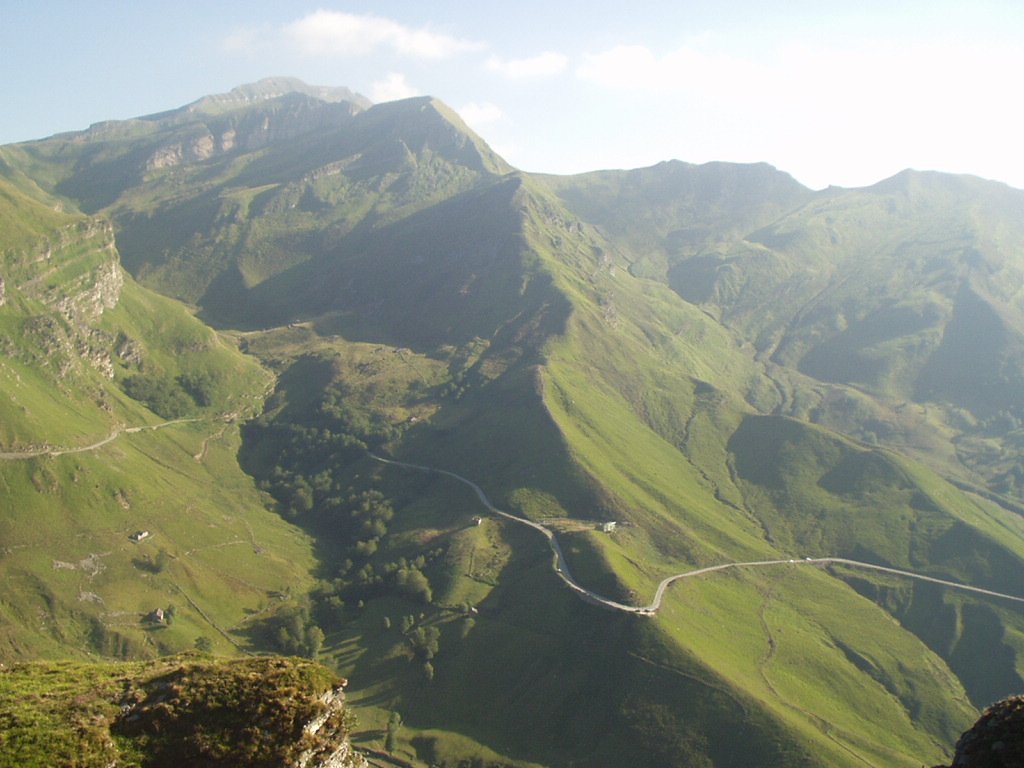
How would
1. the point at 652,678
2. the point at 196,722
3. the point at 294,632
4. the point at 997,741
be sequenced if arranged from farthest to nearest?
1. the point at 294,632
2. the point at 652,678
3. the point at 196,722
4. the point at 997,741

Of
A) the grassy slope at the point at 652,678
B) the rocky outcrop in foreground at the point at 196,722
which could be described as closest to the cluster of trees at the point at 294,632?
the grassy slope at the point at 652,678

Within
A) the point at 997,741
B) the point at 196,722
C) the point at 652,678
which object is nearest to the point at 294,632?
the point at 652,678

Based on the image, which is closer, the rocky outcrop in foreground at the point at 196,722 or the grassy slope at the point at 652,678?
the rocky outcrop in foreground at the point at 196,722

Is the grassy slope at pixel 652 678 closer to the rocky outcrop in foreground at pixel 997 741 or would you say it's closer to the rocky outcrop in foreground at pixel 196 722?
the rocky outcrop in foreground at pixel 196 722

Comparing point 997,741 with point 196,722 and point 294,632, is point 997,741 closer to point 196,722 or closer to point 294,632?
point 196,722

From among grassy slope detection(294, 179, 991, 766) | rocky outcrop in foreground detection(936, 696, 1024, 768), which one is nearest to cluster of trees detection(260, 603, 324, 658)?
grassy slope detection(294, 179, 991, 766)

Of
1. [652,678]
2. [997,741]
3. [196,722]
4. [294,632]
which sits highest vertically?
[196,722]

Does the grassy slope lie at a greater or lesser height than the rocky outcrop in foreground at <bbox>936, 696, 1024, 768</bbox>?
lesser

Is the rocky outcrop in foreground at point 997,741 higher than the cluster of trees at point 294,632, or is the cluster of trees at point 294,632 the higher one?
the rocky outcrop in foreground at point 997,741

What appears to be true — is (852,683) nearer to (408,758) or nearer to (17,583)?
(408,758)

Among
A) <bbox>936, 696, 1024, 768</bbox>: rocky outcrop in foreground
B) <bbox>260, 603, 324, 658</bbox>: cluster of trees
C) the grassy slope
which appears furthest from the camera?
<bbox>260, 603, 324, 658</bbox>: cluster of trees

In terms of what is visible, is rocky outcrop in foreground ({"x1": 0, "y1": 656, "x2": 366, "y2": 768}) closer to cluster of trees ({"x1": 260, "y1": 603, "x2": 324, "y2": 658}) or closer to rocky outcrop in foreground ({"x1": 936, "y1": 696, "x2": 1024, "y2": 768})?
rocky outcrop in foreground ({"x1": 936, "y1": 696, "x2": 1024, "y2": 768})

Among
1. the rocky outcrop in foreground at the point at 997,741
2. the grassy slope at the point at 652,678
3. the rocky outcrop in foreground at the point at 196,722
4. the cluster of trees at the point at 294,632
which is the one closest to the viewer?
the rocky outcrop in foreground at the point at 997,741

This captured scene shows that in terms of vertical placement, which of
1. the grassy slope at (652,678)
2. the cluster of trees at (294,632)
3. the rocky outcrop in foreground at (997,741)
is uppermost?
the rocky outcrop in foreground at (997,741)
